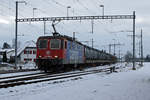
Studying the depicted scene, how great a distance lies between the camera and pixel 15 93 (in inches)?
373

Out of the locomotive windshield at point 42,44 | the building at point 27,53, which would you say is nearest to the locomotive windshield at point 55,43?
the locomotive windshield at point 42,44

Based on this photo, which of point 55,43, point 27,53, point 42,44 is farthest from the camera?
point 27,53

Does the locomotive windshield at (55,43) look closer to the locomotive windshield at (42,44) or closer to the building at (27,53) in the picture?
the locomotive windshield at (42,44)

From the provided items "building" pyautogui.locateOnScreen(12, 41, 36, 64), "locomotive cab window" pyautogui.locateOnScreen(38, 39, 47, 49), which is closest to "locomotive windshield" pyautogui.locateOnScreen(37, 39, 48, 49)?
"locomotive cab window" pyautogui.locateOnScreen(38, 39, 47, 49)

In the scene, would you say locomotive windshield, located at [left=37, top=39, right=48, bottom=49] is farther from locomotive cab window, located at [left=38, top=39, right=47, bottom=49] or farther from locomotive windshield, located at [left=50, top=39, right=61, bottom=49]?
locomotive windshield, located at [left=50, top=39, right=61, bottom=49]

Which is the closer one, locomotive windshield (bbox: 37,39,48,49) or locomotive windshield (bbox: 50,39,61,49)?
locomotive windshield (bbox: 50,39,61,49)

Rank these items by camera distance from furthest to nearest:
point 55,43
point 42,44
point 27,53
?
point 27,53, point 42,44, point 55,43

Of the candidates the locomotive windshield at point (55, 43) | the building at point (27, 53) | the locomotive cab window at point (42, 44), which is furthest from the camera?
the building at point (27, 53)

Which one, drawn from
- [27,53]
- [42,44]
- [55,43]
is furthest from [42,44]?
[27,53]

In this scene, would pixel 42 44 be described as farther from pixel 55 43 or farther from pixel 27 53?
pixel 27 53

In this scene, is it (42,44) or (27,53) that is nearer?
(42,44)

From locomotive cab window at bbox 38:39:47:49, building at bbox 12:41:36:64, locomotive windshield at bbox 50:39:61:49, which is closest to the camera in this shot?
locomotive windshield at bbox 50:39:61:49

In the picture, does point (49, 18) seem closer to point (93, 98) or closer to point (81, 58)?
point (81, 58)

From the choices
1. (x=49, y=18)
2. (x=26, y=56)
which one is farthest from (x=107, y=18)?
(x=26, y=56)
